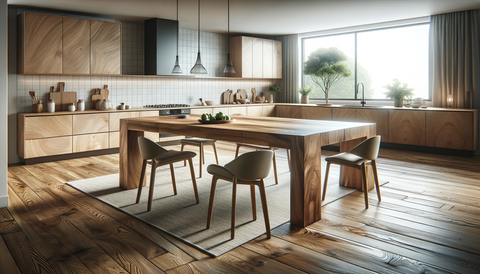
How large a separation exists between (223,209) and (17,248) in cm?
153

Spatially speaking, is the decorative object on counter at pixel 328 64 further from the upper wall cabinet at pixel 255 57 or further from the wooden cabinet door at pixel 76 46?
the wooden cabinet door at pixel 76 46

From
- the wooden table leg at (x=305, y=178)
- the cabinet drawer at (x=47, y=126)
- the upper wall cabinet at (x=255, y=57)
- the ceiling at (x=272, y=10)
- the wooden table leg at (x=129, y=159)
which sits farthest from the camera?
the upper wall cabinet at (x=255, y=57)

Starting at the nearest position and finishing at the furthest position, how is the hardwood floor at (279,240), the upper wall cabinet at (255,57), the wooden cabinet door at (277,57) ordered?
the hardwood floor at (279,240) < the upper wall cabinet at (255,57) < the wooden cabinet door at (277,57)

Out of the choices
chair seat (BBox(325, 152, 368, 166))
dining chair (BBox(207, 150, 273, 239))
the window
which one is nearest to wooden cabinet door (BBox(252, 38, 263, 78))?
the window

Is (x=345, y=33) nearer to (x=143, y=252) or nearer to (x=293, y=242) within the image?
(x=293, y=242)

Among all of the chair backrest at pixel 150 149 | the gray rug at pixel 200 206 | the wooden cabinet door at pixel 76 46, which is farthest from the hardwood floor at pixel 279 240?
the wooden cabinet door at pixel 76 46

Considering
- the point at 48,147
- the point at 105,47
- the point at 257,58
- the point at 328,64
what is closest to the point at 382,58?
the point at 328,64

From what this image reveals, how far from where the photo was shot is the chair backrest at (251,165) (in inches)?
99.6

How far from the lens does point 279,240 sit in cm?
253

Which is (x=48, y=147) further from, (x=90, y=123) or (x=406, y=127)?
(x=406, y=127)

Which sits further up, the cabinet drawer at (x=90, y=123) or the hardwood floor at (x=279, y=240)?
the cabinet drawer at (x=90, y=123)

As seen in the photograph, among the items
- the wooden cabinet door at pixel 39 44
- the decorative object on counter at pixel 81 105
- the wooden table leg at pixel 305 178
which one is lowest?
the wooden table leg at pixel 305 178

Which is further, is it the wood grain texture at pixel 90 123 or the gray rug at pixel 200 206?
the wood grain texture at pixel 90 123

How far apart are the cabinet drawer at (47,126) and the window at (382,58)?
531 centimetres
